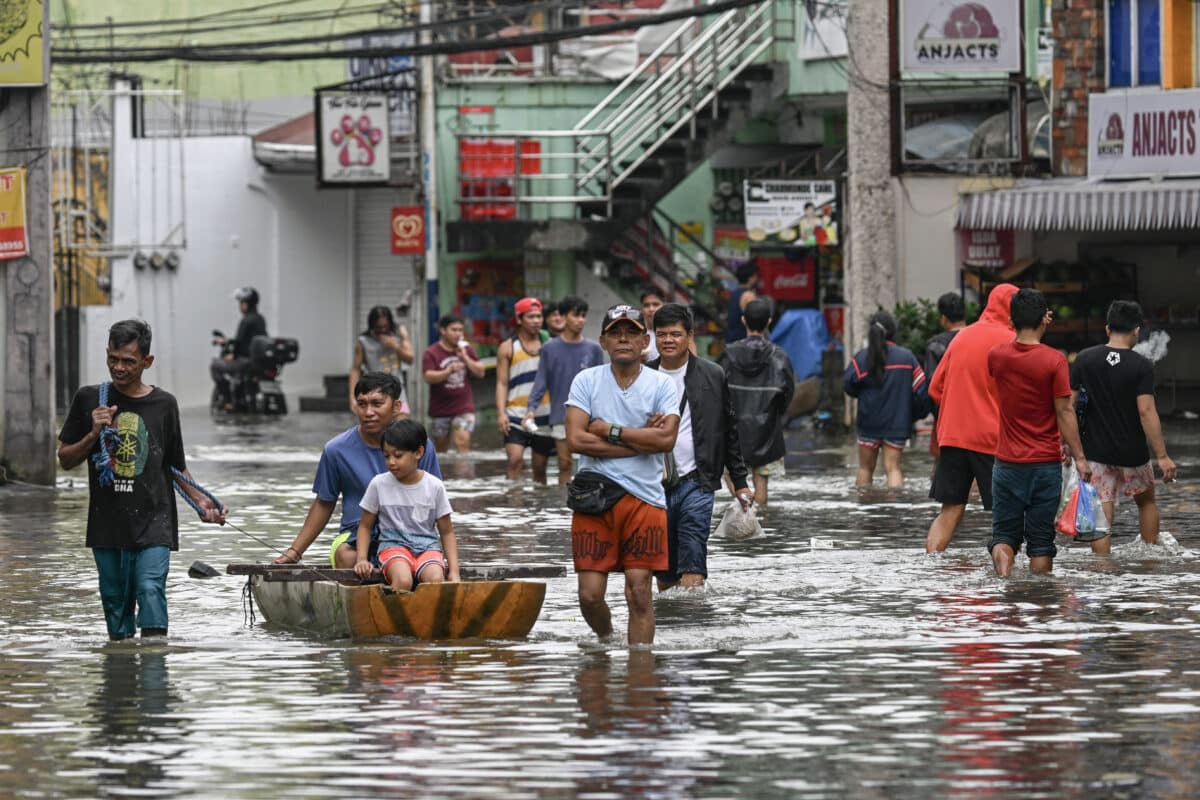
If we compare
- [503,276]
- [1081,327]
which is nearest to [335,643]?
[1081,327]

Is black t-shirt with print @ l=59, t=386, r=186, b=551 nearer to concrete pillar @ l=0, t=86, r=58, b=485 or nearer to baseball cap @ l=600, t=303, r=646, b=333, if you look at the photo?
baseball cap @ l=600, t=303, r=646, b=333

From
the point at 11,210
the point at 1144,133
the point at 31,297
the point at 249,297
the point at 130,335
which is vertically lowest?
the point at 130,335

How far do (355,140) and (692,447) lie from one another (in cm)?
2276

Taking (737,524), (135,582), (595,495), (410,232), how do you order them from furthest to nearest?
(410,232)
(737,524)
(135,582)
(595,495)

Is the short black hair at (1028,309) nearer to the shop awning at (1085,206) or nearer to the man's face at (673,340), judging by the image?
the man's face at (673,340)

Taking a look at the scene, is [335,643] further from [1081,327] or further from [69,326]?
Answer: [69,326]

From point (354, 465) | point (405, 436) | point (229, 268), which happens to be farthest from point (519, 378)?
point (229, 268)

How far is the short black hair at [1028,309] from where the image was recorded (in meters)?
13.1

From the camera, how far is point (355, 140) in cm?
3444

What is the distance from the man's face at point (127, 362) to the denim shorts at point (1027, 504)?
508 cm

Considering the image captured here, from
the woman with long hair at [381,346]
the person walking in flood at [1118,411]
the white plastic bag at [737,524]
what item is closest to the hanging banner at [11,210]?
the woman with long hair at [381,346]

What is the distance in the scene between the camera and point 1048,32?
30.0 m

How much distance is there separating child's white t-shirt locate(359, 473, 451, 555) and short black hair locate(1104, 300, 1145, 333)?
196 inches

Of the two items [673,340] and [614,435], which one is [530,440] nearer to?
[673,340]
